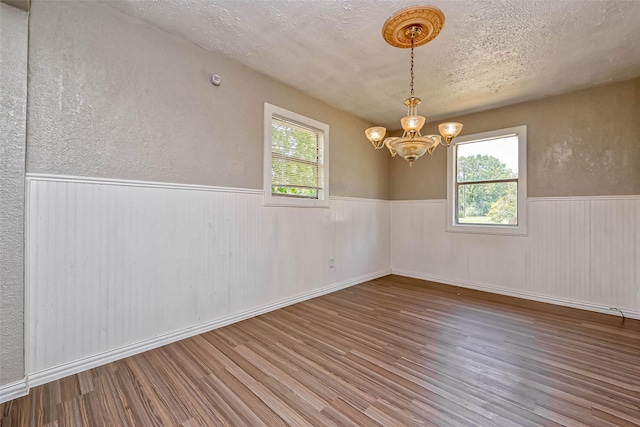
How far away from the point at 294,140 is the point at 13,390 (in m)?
3.22

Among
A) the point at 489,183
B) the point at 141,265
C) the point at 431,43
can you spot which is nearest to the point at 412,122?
the point at 431,43

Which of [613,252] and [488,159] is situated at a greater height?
[488,159]

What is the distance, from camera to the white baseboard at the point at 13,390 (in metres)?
1.63

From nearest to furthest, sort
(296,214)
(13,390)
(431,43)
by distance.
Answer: (13,390) → (431,43) → (296,214)

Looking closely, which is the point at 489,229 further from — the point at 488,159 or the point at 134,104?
the point at 134,104

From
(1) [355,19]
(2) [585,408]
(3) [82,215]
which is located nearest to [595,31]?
(1) [355,19]

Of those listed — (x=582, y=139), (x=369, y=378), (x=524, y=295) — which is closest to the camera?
(x=369, y=378)

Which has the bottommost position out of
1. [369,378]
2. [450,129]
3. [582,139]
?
[369,378]

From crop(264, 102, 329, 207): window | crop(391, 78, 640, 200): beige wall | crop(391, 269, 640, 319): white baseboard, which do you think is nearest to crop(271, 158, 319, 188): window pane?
crop(264, 102, 329, 207): window

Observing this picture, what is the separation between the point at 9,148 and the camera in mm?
1667

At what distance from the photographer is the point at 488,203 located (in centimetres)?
410

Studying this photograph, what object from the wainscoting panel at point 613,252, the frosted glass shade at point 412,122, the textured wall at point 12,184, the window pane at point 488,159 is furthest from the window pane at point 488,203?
the textured wall at point 12,184

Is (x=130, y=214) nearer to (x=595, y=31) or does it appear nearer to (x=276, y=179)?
(x=276, y=179)

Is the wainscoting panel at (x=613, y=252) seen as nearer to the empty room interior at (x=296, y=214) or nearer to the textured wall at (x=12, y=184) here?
the empty room interior at (x=296, y=214)
